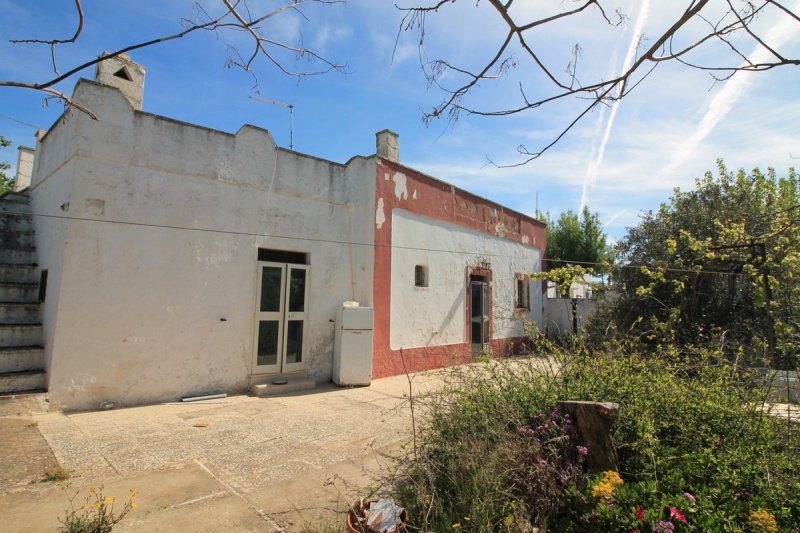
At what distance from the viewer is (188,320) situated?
612cm

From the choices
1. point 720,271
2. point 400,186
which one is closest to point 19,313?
point 400,186

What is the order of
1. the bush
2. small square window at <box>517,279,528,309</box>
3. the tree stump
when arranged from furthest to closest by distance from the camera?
small square window at <box>517,279,528,309</box> → the tree stump → the bush

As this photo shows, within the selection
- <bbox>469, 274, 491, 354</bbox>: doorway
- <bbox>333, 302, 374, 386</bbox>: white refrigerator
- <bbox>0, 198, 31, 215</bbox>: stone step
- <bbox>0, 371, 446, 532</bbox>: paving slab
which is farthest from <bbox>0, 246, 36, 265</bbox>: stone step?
<bbox>469, 274, 491, 354</bbox>: doorway

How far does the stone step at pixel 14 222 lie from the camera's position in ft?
21.9

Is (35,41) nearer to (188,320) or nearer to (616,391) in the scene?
(616,391)

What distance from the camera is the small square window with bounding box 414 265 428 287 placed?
31.3ft

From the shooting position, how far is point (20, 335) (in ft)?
18.4

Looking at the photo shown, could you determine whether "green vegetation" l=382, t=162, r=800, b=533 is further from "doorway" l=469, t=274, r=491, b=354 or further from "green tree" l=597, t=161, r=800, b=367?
"doorway" l=469, t=274, r=491, b=354

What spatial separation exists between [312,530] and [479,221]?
31.6ft

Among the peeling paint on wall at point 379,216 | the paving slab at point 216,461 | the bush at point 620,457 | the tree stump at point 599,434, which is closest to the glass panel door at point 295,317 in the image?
the paving slab at point 216,461

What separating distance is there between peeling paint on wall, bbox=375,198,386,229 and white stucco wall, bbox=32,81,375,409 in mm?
1322

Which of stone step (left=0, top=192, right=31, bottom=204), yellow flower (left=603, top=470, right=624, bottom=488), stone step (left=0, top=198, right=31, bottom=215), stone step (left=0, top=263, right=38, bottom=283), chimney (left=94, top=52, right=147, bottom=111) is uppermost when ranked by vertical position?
chimney (left=94, top=52, right=147, bottom=111)

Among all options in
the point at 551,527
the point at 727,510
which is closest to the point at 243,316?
the point at 551,527

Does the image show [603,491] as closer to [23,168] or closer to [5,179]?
[23,168]
